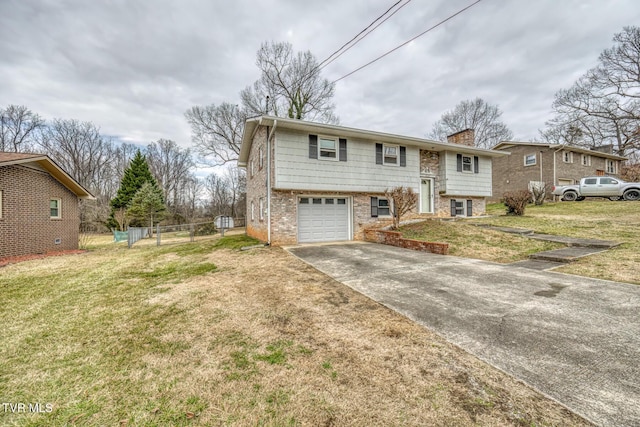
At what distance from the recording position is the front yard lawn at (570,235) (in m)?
5.29

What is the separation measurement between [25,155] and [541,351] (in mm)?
16227

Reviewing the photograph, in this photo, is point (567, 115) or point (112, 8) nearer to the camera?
point (112, 8)

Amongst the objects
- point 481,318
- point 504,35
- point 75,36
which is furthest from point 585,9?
point 75,36

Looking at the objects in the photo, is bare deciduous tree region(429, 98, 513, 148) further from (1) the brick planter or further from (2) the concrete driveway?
(2) the concrete driveway

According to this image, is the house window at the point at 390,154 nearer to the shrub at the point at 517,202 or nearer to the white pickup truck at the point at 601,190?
the shrub at the point at 517,202

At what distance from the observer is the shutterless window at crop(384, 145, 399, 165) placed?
1180 cm

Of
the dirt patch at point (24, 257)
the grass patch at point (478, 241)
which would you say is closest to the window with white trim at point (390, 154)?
the grass patch at point (478, 241)

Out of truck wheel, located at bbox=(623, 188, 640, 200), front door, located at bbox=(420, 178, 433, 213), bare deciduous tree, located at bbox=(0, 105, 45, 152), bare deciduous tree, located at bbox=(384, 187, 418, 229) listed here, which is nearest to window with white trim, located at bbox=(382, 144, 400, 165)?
bare deciduous tree, located at bbox=(384, 187, 418, 229)

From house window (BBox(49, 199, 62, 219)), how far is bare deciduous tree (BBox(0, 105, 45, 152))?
22114 millimetres

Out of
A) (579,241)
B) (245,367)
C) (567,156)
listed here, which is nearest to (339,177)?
(579,241)

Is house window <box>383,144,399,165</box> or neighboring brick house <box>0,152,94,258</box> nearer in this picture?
neighboring brick house <box>0,152,94,258</box>

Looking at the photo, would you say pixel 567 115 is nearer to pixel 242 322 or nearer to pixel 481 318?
pixel 481 318

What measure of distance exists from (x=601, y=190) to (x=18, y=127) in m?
49.9

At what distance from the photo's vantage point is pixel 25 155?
9898 millimetres
